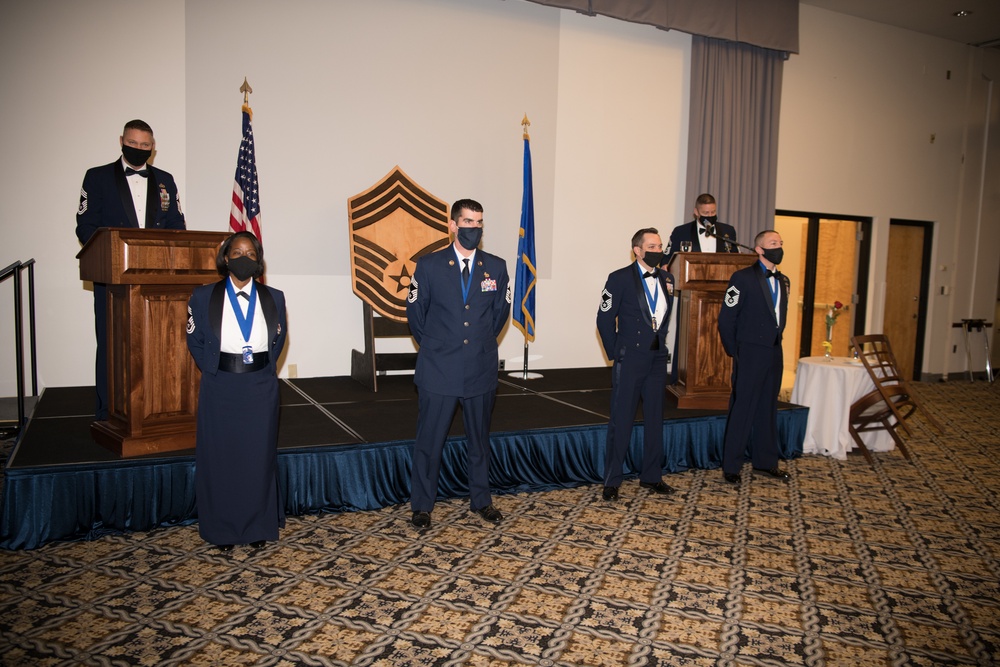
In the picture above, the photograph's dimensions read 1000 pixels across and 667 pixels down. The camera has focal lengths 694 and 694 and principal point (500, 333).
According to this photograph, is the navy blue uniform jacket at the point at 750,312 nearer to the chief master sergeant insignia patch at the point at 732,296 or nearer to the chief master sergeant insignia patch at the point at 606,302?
the chief master sergeant insignia patch at the point at 732,296

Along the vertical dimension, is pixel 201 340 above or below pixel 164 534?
above

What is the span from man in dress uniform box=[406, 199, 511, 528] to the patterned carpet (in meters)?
0.45

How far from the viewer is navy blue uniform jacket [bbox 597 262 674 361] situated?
4.15m

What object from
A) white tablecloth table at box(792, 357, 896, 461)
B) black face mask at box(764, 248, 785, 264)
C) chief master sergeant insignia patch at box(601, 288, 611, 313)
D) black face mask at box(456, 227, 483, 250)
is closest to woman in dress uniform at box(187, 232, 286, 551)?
black face mask at box(456, 227, 483, 250)

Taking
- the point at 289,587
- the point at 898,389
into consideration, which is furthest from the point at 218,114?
the point at 898,389

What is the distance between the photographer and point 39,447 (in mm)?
3666

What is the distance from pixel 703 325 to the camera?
515 cm

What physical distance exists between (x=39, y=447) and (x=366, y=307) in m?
2.70

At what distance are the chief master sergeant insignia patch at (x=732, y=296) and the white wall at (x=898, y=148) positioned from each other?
4.50 m

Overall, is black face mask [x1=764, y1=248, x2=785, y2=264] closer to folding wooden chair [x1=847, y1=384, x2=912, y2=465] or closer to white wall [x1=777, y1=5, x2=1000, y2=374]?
folding wooden chair [x1=847, y1=384, x2=912, y2=465]

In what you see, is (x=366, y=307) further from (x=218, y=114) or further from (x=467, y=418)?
(x=467, y=418)

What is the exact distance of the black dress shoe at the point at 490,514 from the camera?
3852mm

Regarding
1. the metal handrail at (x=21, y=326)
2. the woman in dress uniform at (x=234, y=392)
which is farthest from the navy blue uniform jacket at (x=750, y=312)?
the metal handrail at (x=21, y=326)

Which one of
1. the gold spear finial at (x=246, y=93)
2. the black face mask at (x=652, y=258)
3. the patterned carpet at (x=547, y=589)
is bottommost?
the patterned carpet at (x=547, y=589)
